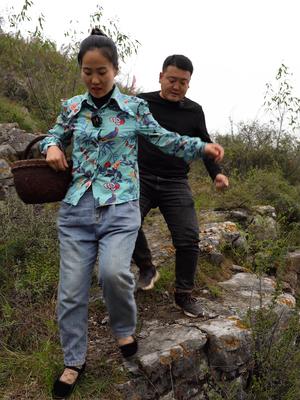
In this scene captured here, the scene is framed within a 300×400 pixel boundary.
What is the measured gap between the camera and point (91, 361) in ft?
9.05

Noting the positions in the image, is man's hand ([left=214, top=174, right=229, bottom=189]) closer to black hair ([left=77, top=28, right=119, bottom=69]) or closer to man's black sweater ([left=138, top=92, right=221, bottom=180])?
man's black sweater ([left=138, top=92, right=221, bottom=180])

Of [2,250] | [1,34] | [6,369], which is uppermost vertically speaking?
[1,34]

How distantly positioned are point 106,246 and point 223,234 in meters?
2.43

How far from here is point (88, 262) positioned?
2453mm

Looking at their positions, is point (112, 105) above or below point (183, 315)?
above

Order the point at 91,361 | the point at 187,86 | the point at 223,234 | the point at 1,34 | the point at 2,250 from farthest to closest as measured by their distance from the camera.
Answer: the point at 1,34 < the point at 223,234 < the point at 2,250 < the point at 187,86 < the point at 91,361

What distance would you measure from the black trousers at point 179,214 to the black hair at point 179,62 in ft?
2.49

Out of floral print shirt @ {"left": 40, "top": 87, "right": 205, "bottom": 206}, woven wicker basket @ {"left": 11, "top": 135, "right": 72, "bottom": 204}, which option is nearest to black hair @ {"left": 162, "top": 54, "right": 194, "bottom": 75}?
floral print shirt @ {"left": 40, "top": 87, "right": 205, "bottom": 206}

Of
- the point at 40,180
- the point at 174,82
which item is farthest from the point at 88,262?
the point at 174,82

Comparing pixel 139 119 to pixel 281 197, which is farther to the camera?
pixel 281 197

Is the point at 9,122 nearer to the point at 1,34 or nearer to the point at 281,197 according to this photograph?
the point at 1,34

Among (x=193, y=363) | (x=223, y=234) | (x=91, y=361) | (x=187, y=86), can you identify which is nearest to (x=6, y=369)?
(x=91, y=361)

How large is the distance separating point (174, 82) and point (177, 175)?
0.64m

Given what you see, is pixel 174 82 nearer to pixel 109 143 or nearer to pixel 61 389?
pixel 109 143
